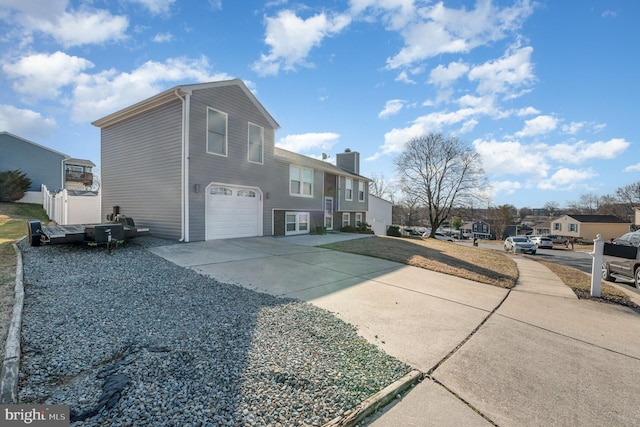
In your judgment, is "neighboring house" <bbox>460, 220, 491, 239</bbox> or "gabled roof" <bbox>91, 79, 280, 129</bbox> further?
"neighboring house" <bbox>460, 220, 491, 239</bbox>

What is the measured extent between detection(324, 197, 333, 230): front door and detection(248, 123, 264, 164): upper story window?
21.5ft

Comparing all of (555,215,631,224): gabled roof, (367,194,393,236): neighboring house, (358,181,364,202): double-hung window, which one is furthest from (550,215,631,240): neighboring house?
(358,181,364,202): double-hung window

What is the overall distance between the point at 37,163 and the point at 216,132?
1024 inches

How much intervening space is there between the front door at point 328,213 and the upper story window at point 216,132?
848 cm

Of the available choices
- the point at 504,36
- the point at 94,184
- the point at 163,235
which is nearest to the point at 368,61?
the point at 504,36

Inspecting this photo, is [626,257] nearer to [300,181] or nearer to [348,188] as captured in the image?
[300,181]

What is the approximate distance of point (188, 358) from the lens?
2.69m

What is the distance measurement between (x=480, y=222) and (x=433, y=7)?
68.0m

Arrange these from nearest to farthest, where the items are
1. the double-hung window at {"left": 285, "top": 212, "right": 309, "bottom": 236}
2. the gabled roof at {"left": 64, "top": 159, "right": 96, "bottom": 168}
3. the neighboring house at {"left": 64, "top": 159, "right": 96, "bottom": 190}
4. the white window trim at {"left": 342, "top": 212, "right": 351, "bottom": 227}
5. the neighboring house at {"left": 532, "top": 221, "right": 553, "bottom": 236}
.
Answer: the double-hung window at {"left": 285, "top": 212, "right": 309, "bottom": 236} < the white window trim at {"left": 342, "top": 212, "right": 351, "bottom": 227} < the neighboring house at {"left": 64, "top": 159, "right": 96, "bottom": 190} < the gabled roof at {"left": 64, "top": 159, "right": 96, "bottom": 168} < the neighboring house at {"left": 532, "top": 221, "right": 553, "bottom": 236}

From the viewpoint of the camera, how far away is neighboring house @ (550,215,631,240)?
42406mm

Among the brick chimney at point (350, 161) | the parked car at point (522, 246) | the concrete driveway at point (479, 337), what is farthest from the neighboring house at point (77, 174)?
the parked car at point (522, 246)

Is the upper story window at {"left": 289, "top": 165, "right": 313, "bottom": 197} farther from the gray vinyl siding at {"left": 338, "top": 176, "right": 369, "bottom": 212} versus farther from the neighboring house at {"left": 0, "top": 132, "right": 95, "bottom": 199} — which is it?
the neighboring house at {"left": 0, "top": 132, "right": 95, "bottom": 199}

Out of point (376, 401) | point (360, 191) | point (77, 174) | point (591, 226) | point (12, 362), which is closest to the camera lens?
point (376, 401)

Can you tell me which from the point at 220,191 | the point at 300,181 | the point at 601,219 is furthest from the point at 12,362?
the point at 601,219
